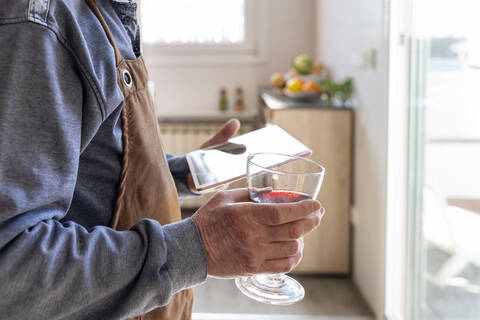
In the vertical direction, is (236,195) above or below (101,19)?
below

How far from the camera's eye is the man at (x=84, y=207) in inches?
22.8

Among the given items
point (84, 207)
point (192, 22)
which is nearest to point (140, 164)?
point (84, 207)

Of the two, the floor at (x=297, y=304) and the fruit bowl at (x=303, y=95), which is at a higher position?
the fruit bowl at (x=303, y=95)

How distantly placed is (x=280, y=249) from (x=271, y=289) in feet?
0.36

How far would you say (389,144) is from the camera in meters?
2.43

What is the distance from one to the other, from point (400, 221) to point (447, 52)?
0.81m

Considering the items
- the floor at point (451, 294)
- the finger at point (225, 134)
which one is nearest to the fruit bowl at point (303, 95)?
the floor at point (451, 294)

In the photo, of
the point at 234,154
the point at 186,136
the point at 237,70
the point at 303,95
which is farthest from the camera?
the point at 237,70

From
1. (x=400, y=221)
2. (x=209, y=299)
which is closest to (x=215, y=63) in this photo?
(x=209, y=299)

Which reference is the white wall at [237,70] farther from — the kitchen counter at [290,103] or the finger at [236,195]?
the finger at [236,195]

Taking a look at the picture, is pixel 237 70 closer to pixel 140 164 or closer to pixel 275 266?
pixel 140 164

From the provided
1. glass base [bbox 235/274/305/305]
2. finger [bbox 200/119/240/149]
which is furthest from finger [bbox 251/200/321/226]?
finger [bbox 200/119/240/149]

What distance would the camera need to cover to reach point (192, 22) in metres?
4.51

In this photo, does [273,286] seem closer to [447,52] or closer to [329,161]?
[447,52]
